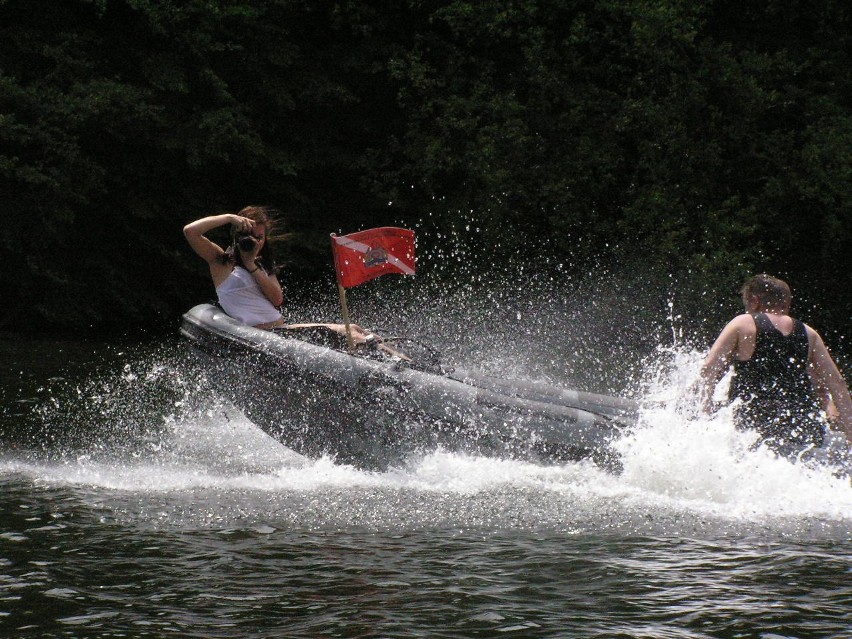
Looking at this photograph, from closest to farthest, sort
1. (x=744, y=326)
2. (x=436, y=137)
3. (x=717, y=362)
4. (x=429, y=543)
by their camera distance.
→ (x=429, y=543)
(x=744, y=326)
(x=717, y=362)
(x=436, y=137)

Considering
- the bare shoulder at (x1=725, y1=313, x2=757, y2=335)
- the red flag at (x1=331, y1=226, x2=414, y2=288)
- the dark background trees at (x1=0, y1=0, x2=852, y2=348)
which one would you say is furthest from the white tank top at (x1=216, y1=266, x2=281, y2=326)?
the dark background trees at (x1=0, y1=0, x2=852, y2=348)

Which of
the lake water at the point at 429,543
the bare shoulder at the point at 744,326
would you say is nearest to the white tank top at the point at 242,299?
the lake water at the point at 429,543

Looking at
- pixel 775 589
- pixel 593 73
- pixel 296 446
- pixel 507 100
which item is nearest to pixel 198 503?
pixel 296 446

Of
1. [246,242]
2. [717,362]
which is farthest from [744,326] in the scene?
[246,242]

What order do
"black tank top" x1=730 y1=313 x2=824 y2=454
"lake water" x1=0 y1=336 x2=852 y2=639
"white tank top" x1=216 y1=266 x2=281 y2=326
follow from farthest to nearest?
1. "white tank top" x1=216 y1=266 x2=281 y2=326
2. "black tank top" x1=730 y1=313 x2=824 y2=454
3. "lake water" x1=0 y1=336 x2=852 y2=639

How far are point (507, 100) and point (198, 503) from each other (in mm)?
11441

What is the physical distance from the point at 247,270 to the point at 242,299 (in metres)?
0.19

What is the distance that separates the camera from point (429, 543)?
540 cm

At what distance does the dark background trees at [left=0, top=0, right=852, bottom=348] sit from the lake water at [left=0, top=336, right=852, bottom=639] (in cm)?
834

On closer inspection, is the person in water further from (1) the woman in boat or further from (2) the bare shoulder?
(1) the woman in boat

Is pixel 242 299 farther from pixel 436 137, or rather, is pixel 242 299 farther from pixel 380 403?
pixel 436 137

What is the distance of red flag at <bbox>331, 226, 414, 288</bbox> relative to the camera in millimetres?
7461

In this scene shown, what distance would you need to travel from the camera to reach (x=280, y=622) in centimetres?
434

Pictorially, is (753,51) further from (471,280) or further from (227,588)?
(227,588)
